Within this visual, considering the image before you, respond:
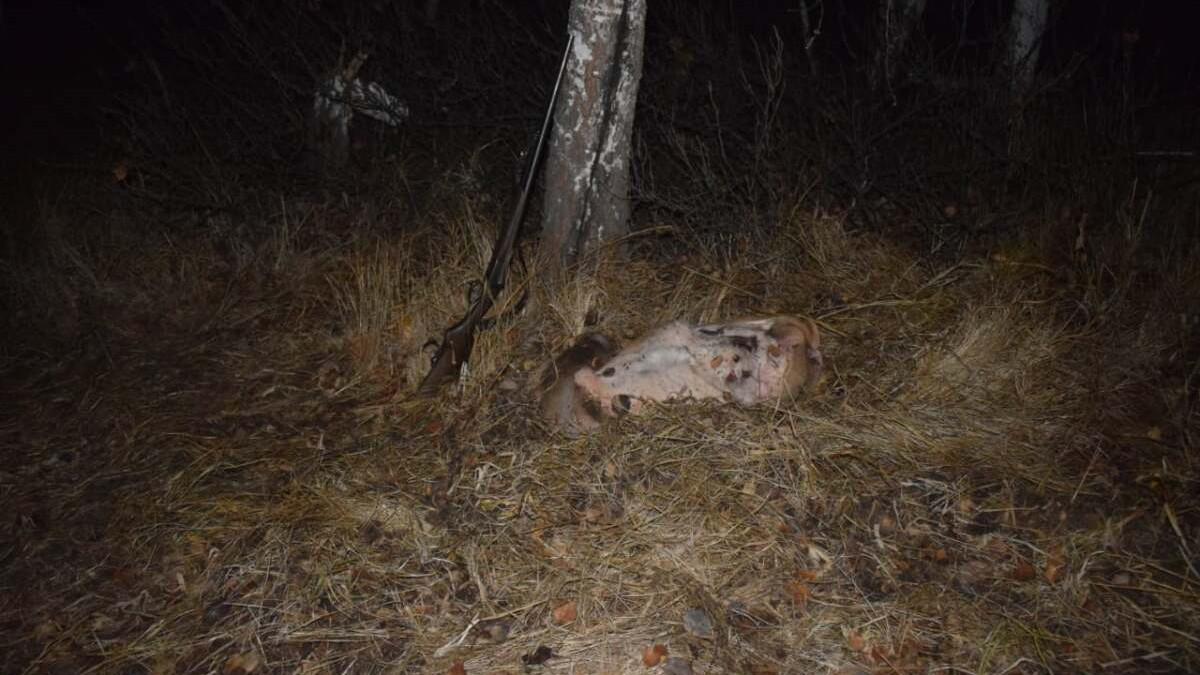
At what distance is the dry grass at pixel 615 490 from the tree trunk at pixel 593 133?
0.92 feet

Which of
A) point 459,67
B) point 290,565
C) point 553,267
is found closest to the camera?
point 290,565

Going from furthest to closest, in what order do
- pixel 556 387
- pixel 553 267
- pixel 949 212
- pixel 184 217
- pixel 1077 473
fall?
A: 1. pixel 184 217
2. pixel 949 212
3. pixel 553 267
4. pixel 556 387
5. pixel 1077 473

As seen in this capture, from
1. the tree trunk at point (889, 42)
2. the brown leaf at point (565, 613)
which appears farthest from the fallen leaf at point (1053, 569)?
the tree trunk at point (889, 42)

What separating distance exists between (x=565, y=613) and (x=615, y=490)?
0.50m

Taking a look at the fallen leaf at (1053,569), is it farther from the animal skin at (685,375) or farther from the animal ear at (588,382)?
the animal ear at (588,382)

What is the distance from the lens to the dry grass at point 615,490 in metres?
2.13

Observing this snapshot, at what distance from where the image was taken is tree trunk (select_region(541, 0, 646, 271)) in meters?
3.33

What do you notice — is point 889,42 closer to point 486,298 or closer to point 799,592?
point 486,298

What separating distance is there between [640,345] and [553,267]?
79 centimetres

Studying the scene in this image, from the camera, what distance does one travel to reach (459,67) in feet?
16.3

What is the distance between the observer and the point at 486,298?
316 centimetres

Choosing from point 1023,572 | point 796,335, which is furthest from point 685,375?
point 1023,572

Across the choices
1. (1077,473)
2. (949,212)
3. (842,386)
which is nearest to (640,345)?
(842,386)

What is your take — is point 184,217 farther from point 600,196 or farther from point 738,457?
point 738,457
